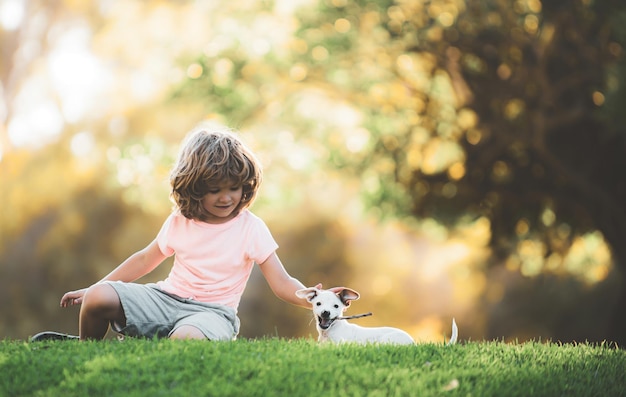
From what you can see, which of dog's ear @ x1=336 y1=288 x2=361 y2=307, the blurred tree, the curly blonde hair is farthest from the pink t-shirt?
the blurred tree

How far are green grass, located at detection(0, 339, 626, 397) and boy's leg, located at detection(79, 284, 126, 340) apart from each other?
24 cm

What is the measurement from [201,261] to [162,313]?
38 centimetres

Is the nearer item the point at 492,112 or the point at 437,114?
the point at 492,112

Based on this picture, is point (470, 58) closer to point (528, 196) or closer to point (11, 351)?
point (528, 196)

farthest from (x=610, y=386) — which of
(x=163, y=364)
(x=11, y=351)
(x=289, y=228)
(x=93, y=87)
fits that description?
(x=289, y=228)

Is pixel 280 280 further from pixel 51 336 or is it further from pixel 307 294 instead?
pixel 51 336

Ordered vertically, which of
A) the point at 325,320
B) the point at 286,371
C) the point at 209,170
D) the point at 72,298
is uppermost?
the point at 209,170

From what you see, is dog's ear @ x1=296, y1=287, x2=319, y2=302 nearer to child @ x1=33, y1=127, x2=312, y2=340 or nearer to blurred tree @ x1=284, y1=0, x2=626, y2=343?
child @ x1=33, y1=127, x2=312, y2=340

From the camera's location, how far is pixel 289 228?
990 inches

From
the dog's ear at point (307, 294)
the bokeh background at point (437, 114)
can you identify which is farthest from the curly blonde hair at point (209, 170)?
the bokeh background at point (437, 114)

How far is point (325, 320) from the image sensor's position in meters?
4.92

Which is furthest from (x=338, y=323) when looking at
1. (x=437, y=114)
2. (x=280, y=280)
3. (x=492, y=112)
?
(x=437, y=114)

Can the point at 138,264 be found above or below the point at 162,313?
above

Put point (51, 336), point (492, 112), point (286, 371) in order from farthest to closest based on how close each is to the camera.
A: point (492, 112) → point (51, 336) → point (286, 371)
